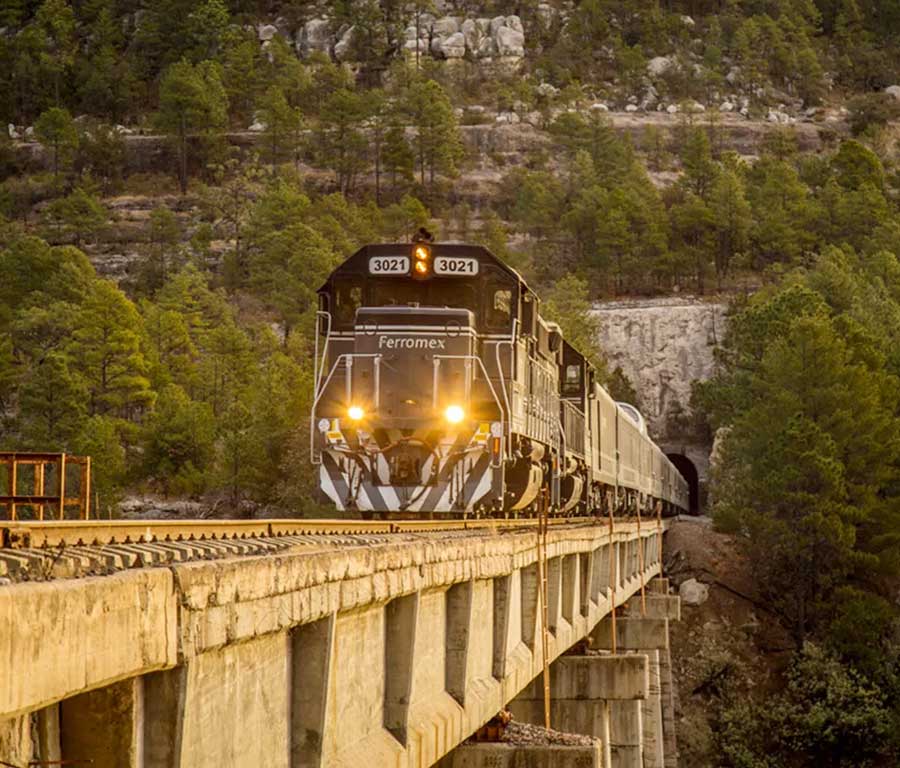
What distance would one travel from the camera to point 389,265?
20.4m

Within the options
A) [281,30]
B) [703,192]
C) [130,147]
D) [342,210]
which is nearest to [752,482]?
[342,210]

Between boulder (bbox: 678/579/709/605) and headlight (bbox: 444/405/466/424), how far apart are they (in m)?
29.1

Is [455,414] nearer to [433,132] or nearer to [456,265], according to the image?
[456,265]

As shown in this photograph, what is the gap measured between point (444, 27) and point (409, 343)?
576 feet

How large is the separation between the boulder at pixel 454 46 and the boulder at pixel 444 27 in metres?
1.36

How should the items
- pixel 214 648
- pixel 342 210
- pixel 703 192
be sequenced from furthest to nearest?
1. pixel 703 192
2. pixel 342 210
3. pixel 214 648

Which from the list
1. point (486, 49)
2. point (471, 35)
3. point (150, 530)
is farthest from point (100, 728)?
point (471, 35)

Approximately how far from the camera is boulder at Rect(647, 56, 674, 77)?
183 metres

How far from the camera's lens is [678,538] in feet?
166

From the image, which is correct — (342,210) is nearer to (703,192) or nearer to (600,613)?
(703,192)

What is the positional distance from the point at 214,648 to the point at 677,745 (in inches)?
1458

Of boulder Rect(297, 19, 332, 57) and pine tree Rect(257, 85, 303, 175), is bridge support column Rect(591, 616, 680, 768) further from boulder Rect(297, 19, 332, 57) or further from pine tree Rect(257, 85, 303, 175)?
boulder Rect(297, 19, 332, 57)

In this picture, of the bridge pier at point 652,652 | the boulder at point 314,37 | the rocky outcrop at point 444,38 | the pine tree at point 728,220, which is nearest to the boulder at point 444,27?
the rocky outcrop at point 444,38

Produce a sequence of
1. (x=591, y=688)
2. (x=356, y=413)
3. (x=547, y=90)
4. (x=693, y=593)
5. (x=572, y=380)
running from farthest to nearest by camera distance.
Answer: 1. (x=547, y=90)
2. (x=693, y=593)
3. (x=572, y=380)
4. (x=591, y=688)
5. (x=356, y=413)
